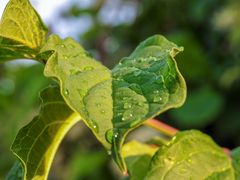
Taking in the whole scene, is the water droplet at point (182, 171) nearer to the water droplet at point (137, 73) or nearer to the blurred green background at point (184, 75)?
the water droplet at point (137, 73)

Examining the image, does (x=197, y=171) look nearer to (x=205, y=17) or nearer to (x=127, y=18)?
(x=205, y=17)

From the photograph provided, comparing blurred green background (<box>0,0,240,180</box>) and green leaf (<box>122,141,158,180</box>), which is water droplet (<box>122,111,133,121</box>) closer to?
green leaf (<box>122,141,158,180</box>)

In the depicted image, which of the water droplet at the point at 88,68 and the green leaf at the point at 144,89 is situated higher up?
the water droplet at the point at 88,68

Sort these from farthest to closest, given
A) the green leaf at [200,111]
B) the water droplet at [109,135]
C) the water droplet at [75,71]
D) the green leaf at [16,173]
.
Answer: the green leaf at [200,111], the green leaf at [16,173], the water droplet at [75,71], the water droplet at [109,135]

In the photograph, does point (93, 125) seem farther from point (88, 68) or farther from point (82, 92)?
point (88, 68)

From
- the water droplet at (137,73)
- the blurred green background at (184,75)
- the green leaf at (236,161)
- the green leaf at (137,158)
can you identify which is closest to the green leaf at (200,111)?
the blurred green background at (184,75)

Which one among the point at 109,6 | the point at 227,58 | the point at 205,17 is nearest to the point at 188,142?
the point at 227,58

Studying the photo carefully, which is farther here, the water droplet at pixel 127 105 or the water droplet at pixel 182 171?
the water droplet at pixel 182 171
